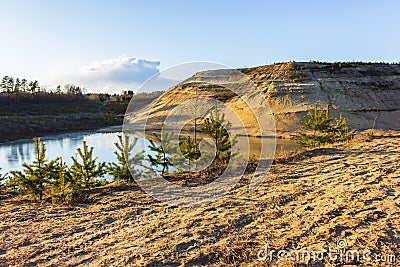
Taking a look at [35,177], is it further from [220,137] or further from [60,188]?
[220,137]

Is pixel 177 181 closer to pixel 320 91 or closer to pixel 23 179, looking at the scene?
pixel 23 179

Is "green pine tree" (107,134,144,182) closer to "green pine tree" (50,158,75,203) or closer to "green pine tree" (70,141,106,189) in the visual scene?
"green pine tree" (70,141,106,189)

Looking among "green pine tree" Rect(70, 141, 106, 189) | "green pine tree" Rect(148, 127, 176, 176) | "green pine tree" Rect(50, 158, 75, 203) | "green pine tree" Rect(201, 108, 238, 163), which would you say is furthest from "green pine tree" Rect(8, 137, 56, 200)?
"green pine tree" Rect(201, 108, 238, 163)

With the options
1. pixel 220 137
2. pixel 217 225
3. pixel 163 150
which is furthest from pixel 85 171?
pixel 217 225

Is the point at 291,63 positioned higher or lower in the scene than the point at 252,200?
higher

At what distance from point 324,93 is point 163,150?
111 feet

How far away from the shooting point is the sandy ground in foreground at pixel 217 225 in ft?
13.5

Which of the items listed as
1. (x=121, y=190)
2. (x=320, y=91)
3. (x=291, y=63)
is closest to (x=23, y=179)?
(x=121, y=190)

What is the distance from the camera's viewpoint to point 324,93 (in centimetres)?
3803

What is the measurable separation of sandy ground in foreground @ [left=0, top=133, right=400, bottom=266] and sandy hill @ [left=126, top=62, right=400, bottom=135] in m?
25.1

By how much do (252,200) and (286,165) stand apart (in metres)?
3.32

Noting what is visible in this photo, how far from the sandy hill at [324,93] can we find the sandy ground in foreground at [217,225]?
987 inches

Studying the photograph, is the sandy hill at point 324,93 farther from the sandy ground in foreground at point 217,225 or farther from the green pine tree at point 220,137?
the sandy ground in foreground at point 217,225

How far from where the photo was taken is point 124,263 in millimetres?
3955
